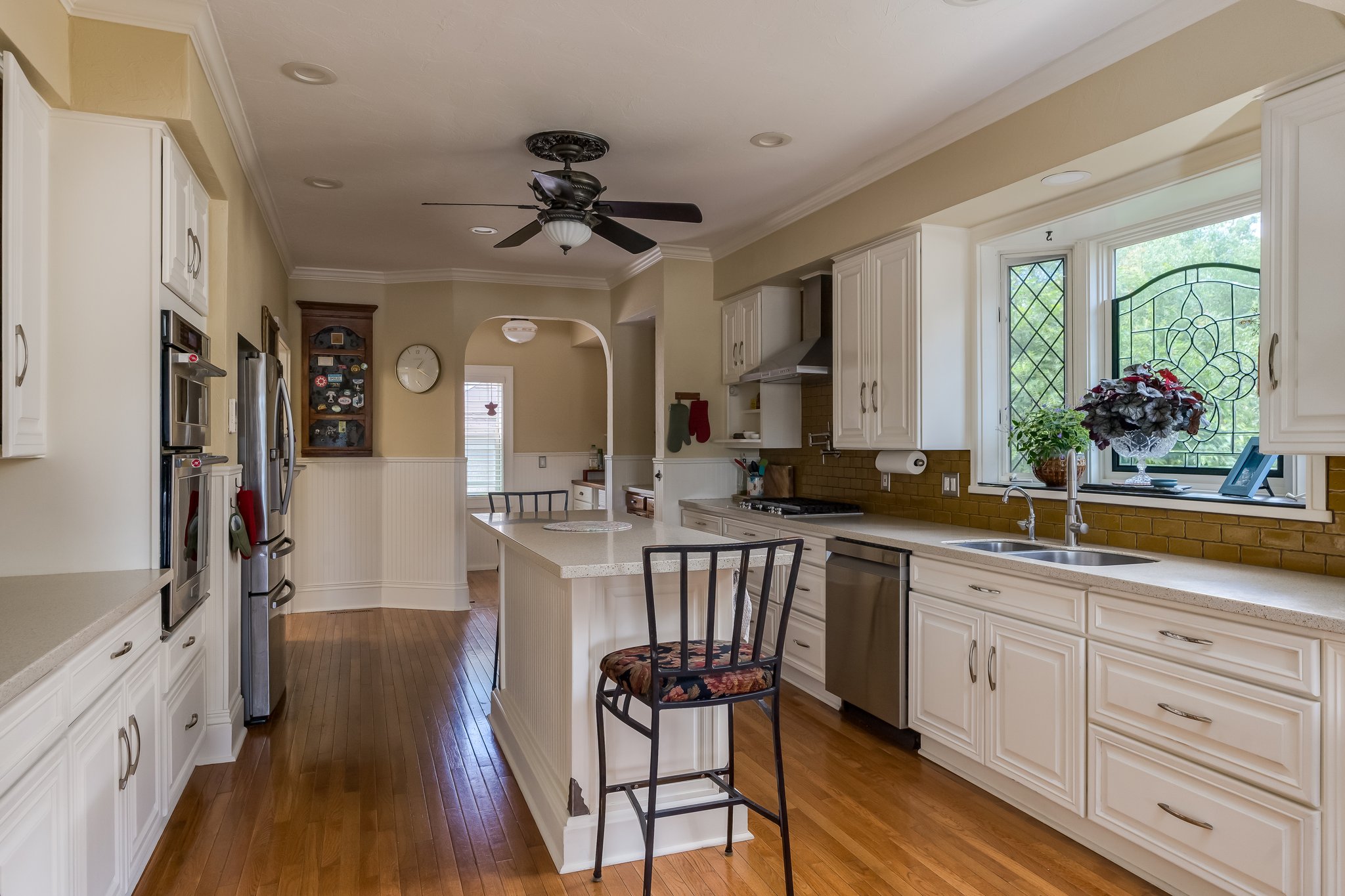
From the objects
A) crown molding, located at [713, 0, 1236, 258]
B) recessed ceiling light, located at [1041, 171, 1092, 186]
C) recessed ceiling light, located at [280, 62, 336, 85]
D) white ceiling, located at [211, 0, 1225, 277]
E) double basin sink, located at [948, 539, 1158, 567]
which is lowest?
double basin sink, located at [948, 539, 1158, 567]

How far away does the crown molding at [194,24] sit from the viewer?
2.49 metres

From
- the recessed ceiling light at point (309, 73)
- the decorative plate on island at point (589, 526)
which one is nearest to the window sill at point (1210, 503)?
the decorative plate on island at point (589, 526)

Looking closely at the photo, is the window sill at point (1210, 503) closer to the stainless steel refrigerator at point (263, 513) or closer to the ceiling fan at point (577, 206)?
the ceiling fan at point (577, 206)

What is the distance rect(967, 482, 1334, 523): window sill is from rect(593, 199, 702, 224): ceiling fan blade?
174 centimetres

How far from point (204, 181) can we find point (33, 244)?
941 mm

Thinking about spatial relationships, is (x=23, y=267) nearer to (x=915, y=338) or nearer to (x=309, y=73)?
(x=309, y=73)

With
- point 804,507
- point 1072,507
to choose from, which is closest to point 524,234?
point 804,507

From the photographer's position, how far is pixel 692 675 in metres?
2.23

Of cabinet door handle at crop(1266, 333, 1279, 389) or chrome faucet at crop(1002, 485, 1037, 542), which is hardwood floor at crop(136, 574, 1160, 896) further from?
cabinet door handle at crop(1266, 333, 1279, 389)

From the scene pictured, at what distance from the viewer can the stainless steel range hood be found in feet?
15.3

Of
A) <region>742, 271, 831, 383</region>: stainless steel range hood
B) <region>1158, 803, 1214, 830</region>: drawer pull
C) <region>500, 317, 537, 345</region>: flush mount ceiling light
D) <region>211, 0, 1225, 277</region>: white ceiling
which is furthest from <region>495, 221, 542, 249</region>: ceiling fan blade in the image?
<region>500, 317, 537, 345</region>: flush mount ceiling light

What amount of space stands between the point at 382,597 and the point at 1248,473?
18.7 feet

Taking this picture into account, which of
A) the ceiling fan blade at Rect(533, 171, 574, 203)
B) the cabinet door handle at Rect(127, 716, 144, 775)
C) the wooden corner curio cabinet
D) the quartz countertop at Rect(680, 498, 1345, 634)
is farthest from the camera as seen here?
the wooden corner curio cabinet

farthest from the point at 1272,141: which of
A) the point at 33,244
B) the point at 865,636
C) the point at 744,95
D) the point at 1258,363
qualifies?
the point at 33,244
